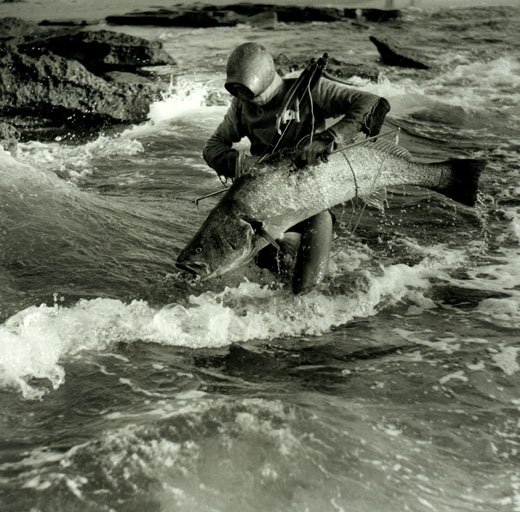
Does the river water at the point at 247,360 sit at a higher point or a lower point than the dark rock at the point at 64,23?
lower

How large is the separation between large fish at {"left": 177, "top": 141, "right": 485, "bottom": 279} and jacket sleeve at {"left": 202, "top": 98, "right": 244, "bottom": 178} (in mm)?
437

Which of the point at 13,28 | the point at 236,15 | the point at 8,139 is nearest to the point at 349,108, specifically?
the point at 8,139

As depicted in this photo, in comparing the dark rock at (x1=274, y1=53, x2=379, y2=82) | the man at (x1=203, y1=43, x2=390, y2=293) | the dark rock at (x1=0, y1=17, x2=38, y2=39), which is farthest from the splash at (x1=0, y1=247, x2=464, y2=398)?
the dark rock at (x1=0, y1=17, x2=38, y2=39)

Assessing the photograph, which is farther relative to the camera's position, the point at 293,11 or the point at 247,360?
the point at 293,11

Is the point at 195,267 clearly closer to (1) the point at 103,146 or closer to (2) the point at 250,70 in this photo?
(2) the point at 250,70

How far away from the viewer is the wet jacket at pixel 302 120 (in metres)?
4.73

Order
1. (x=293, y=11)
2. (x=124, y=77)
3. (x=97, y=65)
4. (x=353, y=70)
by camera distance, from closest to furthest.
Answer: (x=124, y=77)
(x=97, y=65)
(x=353, y=70)
(x=293, y=11)

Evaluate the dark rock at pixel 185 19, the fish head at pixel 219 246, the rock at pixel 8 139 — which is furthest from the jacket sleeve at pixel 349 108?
the dark rock at pixel 185 19

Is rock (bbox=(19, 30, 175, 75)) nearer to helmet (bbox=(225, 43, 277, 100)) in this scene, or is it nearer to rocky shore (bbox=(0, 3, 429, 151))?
rocky shore (bbox=(0, 3, 429, 151))

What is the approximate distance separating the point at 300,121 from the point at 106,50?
11.4 metres

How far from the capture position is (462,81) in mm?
14547

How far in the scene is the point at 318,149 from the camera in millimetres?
4590

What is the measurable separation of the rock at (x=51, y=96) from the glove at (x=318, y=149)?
7.25 m

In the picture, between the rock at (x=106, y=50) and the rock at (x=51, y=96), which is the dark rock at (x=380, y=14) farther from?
the rock at (x=51, y=96)
